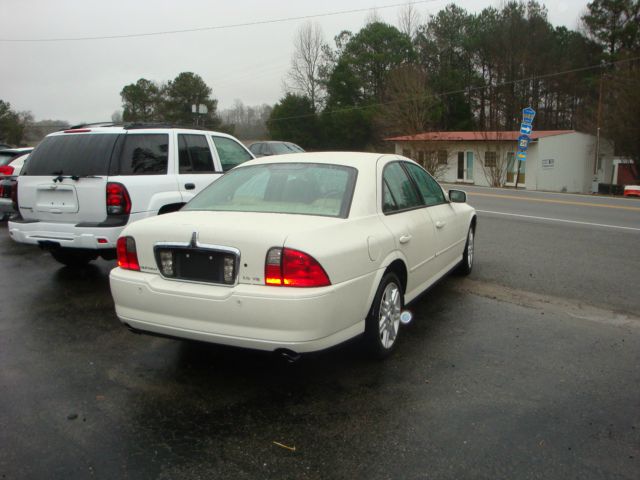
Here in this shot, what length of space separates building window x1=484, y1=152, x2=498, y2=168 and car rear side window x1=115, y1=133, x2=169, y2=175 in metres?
37.8

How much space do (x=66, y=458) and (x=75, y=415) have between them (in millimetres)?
495

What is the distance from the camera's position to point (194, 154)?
288 inches

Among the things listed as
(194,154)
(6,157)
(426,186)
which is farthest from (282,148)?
(426,186)

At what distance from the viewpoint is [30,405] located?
11.5ft

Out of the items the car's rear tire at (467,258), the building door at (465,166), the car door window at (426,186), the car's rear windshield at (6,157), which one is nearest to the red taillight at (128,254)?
the car door window at (426,186)

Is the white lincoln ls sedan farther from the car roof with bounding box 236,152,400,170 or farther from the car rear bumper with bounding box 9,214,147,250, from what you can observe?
the car rear bumper with bounding box 9,214,147,250

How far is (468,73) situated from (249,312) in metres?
Result: 63.0

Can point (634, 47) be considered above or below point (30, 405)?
above

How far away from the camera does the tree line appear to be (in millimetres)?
50969

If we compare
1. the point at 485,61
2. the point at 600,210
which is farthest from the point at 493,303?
the point at 485,61

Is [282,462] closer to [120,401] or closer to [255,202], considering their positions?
[120,401]

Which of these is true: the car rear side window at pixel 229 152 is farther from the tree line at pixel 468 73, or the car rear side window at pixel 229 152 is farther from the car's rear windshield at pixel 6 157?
the tree line at pixel 468 73

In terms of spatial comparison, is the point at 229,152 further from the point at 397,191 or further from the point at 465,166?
the point at 465,166

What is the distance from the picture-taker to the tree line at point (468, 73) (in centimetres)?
5097
